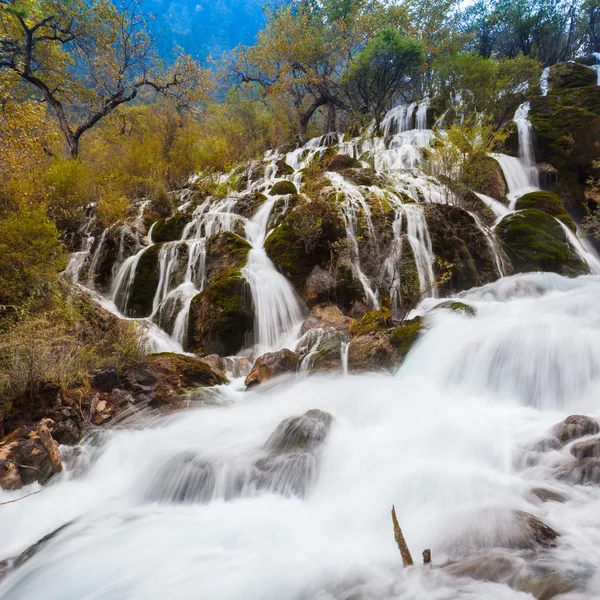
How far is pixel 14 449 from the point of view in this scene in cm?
437

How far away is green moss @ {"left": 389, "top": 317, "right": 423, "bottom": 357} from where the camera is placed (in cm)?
719

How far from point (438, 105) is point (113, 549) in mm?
28940

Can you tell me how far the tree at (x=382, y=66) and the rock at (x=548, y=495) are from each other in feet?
85.5

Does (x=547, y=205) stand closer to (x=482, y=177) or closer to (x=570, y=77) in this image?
(x=482, y=177)

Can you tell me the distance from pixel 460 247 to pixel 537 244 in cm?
244

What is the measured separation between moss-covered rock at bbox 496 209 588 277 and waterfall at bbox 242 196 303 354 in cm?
681

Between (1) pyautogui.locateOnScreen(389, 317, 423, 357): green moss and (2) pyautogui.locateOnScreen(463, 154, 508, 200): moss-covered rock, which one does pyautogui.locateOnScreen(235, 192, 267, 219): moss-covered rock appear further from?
(1) pyautogui.locateOnScreen(389, 317, 423, 357): green moss

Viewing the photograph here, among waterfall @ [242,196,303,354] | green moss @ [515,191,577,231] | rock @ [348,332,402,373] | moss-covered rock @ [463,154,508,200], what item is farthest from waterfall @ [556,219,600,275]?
waterfall @ [242,196,303,354]

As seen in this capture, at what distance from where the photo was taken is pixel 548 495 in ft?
11.4

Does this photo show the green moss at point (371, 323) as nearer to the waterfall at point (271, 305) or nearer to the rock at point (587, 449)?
the waterfall at point (271, 305)

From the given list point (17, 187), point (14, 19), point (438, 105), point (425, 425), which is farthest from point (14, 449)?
point (438, 105)

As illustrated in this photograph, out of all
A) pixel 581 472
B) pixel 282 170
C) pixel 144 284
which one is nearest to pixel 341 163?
pixel 282 170

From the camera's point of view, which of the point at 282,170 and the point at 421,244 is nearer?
the point at 421,244

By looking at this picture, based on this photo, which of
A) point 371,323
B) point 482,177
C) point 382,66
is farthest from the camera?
point 382,66
